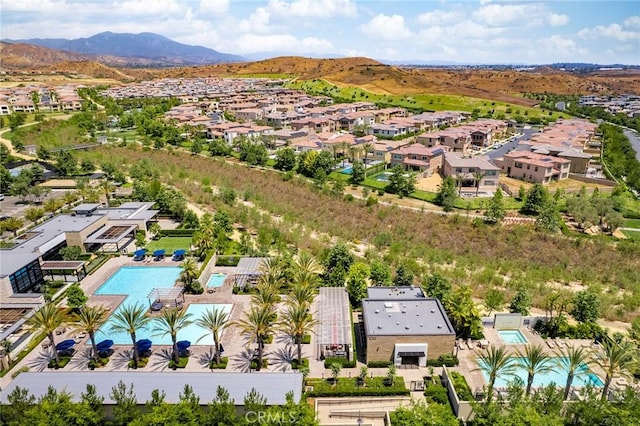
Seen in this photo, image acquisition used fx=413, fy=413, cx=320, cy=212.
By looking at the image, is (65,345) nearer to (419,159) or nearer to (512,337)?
(512,337)

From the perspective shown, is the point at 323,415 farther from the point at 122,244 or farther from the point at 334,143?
the point at 334,143

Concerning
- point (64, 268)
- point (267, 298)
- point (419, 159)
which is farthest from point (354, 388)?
point (419, 159)

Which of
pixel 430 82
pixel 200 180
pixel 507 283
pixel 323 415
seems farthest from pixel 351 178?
pixel 430 82

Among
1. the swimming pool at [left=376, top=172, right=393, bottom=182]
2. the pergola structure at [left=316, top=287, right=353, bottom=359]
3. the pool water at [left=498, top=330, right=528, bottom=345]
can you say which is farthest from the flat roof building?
the swimming pool at [left=376, top=172, right=393, bottom=182]

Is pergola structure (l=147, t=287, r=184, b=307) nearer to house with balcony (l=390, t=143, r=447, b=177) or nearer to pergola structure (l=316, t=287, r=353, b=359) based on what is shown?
pergola structure (l=316, t=287, r=353, b=359)

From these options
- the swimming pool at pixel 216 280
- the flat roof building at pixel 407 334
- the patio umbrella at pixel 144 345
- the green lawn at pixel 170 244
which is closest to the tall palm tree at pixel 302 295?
the flat roof building at pixel 407 334
